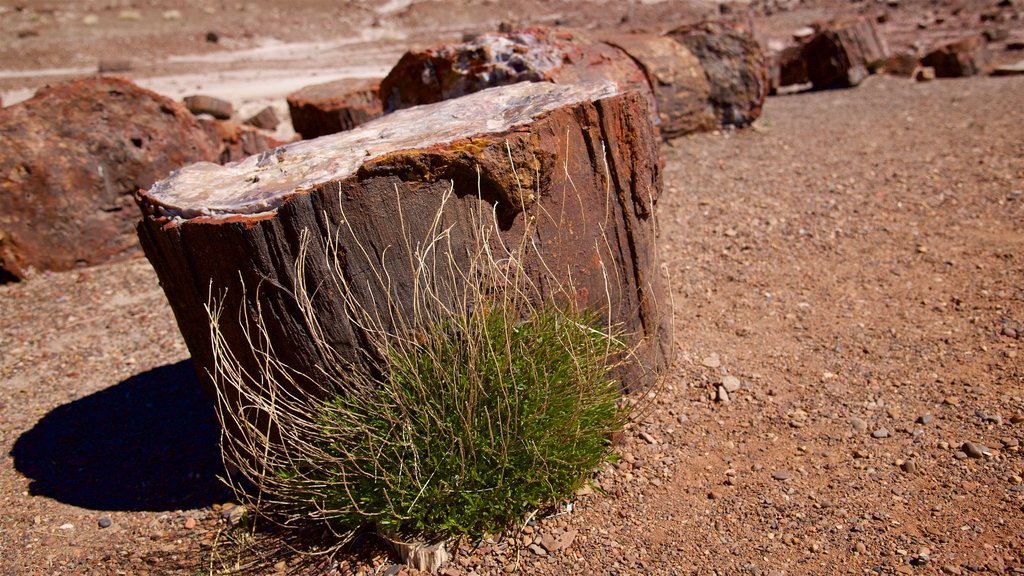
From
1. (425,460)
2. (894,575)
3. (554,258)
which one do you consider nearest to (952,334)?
(894,575)

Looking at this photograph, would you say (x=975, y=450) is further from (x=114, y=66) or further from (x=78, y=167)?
(x=114, y=66)

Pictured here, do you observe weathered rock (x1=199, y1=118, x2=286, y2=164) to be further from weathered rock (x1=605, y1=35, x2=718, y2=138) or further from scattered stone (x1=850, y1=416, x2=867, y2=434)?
scattered stone (x1=850, y1=416, x2=867, y2=434)

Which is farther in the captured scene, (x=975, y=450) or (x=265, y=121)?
(x=265, y=121)

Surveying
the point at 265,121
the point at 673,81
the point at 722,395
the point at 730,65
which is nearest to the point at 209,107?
the point at 265,121

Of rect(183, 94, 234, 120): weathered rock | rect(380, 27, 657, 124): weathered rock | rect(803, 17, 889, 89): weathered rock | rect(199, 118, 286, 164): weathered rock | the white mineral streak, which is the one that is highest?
the white mineral streak

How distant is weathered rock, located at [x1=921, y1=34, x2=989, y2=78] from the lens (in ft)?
32.5

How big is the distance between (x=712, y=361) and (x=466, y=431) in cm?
162

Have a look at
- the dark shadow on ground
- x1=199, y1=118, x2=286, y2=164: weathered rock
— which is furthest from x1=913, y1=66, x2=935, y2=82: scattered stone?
the dark shadow on ground

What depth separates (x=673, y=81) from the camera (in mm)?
7613

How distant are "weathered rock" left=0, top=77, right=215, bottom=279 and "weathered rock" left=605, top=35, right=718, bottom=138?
3.90 metres

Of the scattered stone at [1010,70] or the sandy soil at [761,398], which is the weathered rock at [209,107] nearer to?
the sandy soil at [761,398]

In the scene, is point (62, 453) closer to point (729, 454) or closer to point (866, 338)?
→ point (729, 454)

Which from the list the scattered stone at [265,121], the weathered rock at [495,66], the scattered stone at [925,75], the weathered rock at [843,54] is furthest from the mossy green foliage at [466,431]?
the scattered stone at [925,75]

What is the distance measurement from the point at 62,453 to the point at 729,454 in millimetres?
3061
